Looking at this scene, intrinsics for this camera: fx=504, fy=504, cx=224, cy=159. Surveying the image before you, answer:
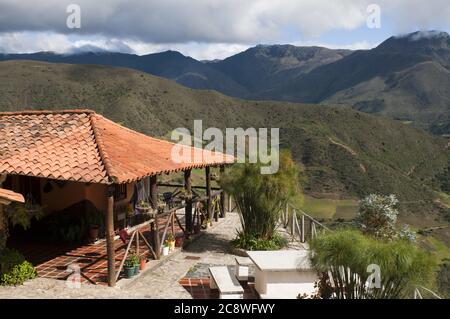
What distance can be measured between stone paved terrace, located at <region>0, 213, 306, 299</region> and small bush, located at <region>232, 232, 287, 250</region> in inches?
13.8

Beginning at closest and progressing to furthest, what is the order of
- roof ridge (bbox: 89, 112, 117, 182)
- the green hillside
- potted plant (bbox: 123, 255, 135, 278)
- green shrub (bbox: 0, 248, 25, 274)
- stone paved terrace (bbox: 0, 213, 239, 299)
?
stone paved terrace (bbox: 0, 213, 239, 299), green shrub (bbox: 0, 248, 25, 274), roof ridge (bbox: 89, 112, 117, 182), potted plant (bbox: 123, 255, 135, 278), the green hillside

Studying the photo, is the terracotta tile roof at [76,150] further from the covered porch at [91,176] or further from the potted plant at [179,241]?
the potted plant at [179,241]

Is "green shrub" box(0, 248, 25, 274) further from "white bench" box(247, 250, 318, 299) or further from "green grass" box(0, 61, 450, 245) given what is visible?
"green grass" box(0, 61, 450, 245)

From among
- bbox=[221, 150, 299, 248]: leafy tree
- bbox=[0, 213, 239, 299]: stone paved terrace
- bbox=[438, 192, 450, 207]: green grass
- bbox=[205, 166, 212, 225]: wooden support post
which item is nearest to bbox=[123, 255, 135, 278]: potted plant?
bbox=[0, 213, 239, 299]: stone paved terrace

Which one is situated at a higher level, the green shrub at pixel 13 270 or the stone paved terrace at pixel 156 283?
the green shrub at pixel 13 270

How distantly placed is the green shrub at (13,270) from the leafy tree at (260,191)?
5.65m

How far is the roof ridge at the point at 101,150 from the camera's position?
9.98m

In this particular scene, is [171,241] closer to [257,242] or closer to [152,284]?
[257,242]

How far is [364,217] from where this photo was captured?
12.1 meters

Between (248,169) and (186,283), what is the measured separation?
3853mm

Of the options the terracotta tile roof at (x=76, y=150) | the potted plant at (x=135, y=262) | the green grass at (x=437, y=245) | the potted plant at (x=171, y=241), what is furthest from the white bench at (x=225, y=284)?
the green grass at (x=437, y=245)

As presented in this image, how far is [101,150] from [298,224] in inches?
279

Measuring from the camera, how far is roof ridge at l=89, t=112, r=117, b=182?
998 cm
